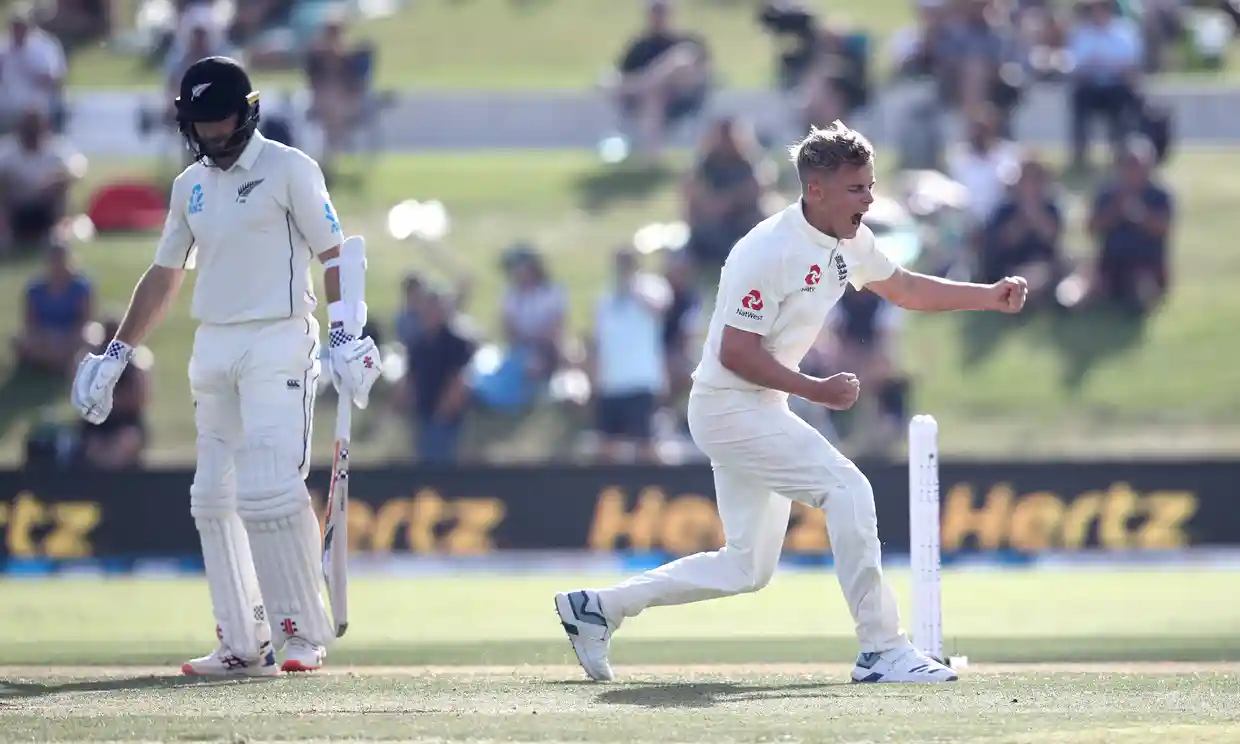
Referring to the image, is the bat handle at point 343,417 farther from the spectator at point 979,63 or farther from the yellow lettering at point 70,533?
the spectator at point 979,63

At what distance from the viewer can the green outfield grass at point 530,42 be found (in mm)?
23031

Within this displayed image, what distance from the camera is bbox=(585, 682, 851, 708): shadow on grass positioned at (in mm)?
6230

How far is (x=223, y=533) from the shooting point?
7.50 meters

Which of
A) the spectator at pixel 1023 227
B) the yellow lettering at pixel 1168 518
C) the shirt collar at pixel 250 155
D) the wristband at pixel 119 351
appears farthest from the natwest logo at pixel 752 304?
the spectator at pixel 1023 227

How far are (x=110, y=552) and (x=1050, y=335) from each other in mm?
8025

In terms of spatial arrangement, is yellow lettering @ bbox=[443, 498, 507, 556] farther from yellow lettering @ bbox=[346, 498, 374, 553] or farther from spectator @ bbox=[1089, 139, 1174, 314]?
spectator @ bbox=[1089, 139, 1174, 314]

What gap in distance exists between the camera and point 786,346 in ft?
22.6

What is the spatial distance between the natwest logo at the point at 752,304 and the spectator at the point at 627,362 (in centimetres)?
816

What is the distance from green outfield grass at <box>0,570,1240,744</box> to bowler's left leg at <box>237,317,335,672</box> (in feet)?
1.04

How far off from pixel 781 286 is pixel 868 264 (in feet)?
1.64

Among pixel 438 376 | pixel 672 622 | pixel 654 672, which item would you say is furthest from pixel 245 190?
pixel 438 376

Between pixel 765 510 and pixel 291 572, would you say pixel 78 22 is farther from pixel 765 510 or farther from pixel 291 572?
pixel 765 510

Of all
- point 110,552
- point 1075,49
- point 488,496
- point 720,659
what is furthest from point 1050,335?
point 720,659

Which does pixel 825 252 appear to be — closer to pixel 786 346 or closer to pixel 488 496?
pixel 786 346
